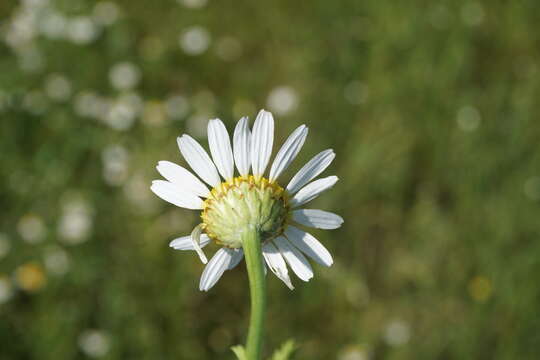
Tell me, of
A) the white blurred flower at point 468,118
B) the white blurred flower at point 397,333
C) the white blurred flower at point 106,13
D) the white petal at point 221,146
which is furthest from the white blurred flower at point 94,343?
the white blurred flower at point 106,13

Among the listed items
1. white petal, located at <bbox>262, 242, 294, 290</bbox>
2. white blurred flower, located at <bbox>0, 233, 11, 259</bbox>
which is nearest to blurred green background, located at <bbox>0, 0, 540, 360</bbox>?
white blurred flower, located at <bbox>0, 233, 11, 259</bbox>

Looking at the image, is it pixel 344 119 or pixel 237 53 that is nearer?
pixel 344 119

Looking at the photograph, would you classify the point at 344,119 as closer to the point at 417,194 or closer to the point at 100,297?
the point at 417,194

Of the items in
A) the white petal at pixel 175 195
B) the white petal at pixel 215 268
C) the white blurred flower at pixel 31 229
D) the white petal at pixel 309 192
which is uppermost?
the white blurred flower at pixel 31 229

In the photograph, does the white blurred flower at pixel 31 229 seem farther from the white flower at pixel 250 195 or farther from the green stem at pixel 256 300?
the green stem at pixel 256 300

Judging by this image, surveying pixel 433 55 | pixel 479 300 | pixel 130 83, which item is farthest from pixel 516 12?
pixel 130 83

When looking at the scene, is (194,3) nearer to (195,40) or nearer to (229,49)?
(195,40)
